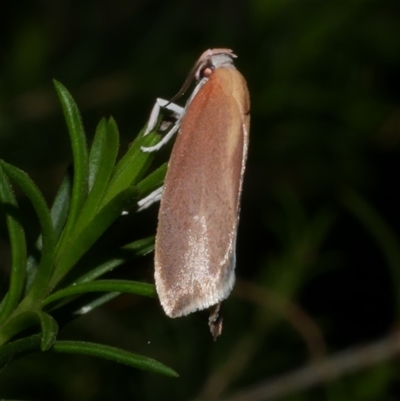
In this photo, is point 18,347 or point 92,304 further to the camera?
point 92,304

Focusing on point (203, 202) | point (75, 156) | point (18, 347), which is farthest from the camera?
point (203, 202)

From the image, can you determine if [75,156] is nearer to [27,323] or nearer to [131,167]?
[131,167]

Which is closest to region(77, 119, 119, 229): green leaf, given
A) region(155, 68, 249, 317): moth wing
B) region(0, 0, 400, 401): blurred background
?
region(155, 68, 249, 317): moth wing

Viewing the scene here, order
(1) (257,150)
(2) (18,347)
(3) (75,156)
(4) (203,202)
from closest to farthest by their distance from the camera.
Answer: (2) (18,347), (3) (75,156), (4) (203,202), (1) (257,150)

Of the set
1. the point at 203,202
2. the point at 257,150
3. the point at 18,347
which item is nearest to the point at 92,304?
the point at 18,347

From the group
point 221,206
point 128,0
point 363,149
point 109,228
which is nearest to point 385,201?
point 363,149

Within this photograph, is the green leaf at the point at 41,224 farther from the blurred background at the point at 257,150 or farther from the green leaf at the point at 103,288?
the blurred background at the point at 257,150

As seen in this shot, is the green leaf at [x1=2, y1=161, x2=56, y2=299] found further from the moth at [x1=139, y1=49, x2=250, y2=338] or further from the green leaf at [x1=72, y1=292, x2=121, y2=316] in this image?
the moth at [x1=139, y1=49, x2=250, y2=338]
